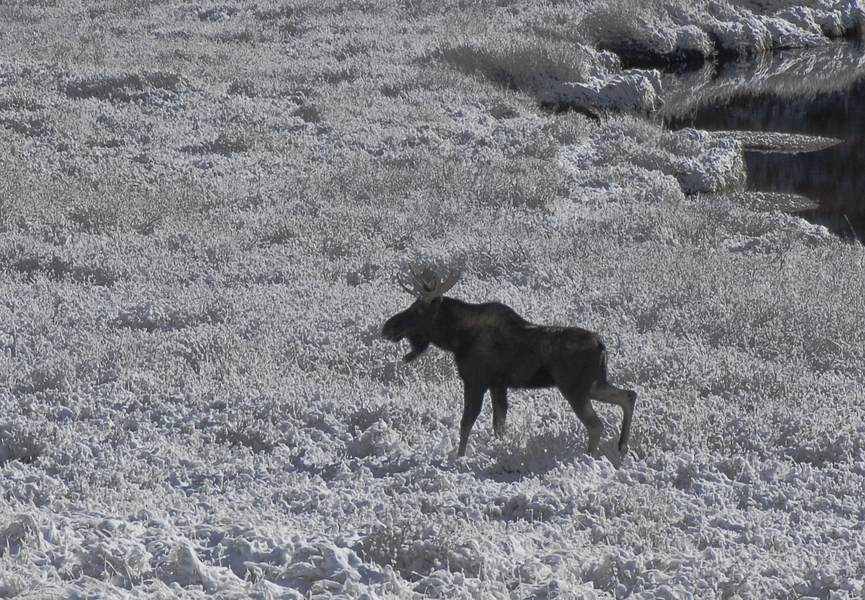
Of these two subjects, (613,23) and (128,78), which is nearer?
(128,78)

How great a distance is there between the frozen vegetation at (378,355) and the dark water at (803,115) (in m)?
1.43

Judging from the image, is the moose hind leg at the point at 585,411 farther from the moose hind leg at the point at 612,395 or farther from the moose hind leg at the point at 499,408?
the moose hind leg at the point at 499,408

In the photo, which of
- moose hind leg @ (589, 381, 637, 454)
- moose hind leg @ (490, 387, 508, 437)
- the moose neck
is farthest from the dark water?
the moose neck

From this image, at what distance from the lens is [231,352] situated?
7.35 m

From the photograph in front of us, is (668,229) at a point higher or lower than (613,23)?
lower

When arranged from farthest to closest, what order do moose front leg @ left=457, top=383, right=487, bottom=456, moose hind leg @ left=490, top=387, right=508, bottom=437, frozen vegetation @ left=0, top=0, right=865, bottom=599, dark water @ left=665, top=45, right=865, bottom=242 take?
dark water @ left=665, top=45, right=865, bottom=242 → moose hind leg @ left=490, top=387, right=508, bottom=437 → moose front leg @ left=457, top=383, right=487, bottom=456 → frozen vegetation @ left=0, top=0, right=865, bottom=599

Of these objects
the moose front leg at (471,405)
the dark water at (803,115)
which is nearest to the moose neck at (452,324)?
the moose front leg at (471,405)

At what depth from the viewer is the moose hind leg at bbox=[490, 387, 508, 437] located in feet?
18.6

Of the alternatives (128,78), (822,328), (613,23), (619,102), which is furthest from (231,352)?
(613,23)

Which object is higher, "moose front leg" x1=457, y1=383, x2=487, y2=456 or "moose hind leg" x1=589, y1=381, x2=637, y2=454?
"moose hind leg" x1=589, y1=381, x2=637, y2=454

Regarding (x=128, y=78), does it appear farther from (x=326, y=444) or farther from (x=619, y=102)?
(x=326, y=444)

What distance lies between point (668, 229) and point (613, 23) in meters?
18.8

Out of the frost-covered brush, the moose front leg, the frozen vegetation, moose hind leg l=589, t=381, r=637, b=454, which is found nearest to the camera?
the frozen vegetation

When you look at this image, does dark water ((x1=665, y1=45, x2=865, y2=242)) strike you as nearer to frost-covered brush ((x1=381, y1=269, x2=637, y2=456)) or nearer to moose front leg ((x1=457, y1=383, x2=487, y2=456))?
frost-covered brush ((x1=381, y1=269, x2=637, y2=456))
